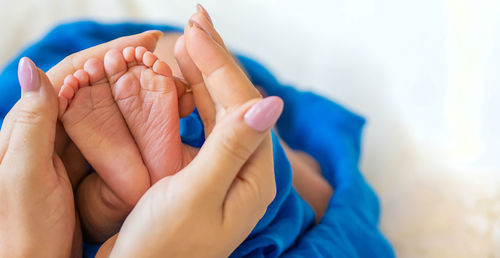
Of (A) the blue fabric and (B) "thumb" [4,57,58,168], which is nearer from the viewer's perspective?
(B) "thumb" [4,57,58,168]

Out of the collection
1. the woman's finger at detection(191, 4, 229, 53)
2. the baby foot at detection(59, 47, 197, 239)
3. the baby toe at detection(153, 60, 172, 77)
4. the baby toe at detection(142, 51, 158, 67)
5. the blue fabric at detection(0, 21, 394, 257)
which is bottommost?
the blue fabric at detection(0, 21, 394, 257)

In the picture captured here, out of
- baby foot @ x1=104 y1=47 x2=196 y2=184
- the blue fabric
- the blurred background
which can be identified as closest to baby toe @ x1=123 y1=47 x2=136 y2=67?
baby foot @ x1=104 y1=47 x2=196 y2=184

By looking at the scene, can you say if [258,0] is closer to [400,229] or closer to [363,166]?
[363,166]

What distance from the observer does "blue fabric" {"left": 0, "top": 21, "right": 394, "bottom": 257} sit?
631 millimetres

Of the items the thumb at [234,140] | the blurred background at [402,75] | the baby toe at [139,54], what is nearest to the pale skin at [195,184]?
the thumb at [234,140]

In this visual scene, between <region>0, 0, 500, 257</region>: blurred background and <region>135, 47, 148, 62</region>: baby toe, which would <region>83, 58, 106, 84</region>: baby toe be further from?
<region>0, 0, 500, 257</region>: blurred background

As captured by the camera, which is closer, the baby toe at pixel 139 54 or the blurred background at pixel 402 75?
the baby toe at pixel 139 54

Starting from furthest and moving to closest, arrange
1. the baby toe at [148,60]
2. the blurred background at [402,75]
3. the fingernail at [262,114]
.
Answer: the blurred background at [402,75], the baby toe at [148,60], the fingernail at [262,114]

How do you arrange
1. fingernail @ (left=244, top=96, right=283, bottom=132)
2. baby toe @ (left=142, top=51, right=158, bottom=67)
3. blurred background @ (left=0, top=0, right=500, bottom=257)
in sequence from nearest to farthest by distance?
fingernail @ (left=244, top=96, right=283, bottom=132), baby toe @ (left=142, top=51, right=158, bottom=67), blurred background @ (left=0, top=0, right=500, bottom=257)

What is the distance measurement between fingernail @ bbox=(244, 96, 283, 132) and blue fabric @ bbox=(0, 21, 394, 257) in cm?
18

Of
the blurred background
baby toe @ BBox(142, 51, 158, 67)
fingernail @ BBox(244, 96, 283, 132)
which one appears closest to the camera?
fingernail @ BBox(244, 96, 283, 132)

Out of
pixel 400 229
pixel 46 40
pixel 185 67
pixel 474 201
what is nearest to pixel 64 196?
pixel 185 67

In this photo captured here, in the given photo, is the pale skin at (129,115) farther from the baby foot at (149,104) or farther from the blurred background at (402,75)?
the blurred background at (402,75)

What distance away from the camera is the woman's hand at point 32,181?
0.48 meters
